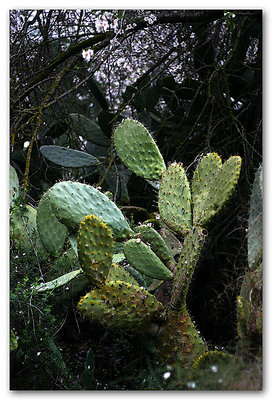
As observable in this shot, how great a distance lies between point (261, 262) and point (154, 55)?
131cm

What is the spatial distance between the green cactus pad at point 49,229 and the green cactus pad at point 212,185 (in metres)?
0.57

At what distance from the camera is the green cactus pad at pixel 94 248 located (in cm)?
149

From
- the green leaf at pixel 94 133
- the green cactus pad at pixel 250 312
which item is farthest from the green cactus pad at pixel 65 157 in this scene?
the green cactus pad at pixel 250 312

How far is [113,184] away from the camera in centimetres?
249

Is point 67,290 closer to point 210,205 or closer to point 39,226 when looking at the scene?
point 39,226

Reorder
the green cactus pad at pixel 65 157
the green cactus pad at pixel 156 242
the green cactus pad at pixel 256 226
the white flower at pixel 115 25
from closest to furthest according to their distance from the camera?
1. the green cactus pad at pixel 256 226
2. the green cactus pad at pixel 156 242
3. the white flower at pixel 115 25
4. the green cactus pad at pixel 65 157

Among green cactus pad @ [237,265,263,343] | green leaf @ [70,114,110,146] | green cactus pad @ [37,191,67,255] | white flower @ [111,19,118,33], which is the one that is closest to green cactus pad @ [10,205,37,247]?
green cactus pad @ [37,191,67,255]

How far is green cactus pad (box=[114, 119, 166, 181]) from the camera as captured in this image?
196 centimetres

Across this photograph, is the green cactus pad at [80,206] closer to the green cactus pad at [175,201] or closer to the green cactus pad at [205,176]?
the green cactus pad at [175,201]

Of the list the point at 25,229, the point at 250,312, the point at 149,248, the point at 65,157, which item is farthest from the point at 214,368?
the point at 65,157

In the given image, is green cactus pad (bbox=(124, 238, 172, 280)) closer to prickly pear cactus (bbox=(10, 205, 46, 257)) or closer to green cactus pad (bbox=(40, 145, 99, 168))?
prickly pear cactus (bbox=(10, 205, 46, 257))
